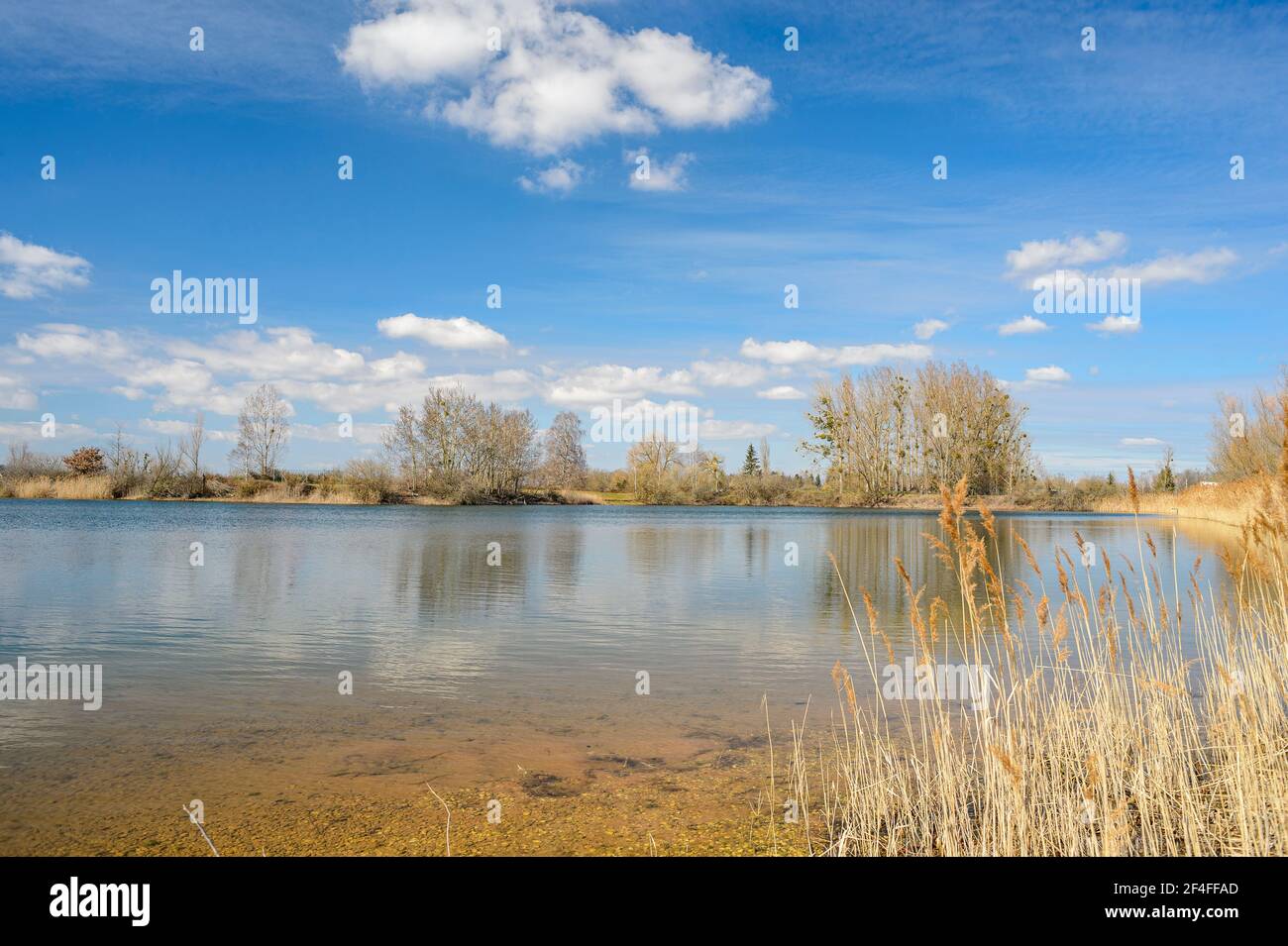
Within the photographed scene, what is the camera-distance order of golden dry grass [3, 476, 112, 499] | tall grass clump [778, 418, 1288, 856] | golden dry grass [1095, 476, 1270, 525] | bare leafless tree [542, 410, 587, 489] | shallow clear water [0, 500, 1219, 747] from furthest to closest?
bare leafless tree [542, 410, 587, 489]
golden dry grass [3, 476, 112, 499]
golden dry grass [1095, 476, 1270, 525]
shallow clear water [0, 500, 1219, 747]
tall grass clump [778, 418, 1288, 856]

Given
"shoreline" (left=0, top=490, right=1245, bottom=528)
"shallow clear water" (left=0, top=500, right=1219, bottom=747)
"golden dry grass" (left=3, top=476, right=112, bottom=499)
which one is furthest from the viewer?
"shoreline" (left=0, top=490, right=1245, bottom=528)

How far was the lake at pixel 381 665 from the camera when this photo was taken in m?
5.80

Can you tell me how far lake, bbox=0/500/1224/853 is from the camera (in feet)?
19.0

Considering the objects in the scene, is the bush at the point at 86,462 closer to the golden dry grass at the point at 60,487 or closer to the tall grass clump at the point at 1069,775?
the golden dry grass at the point at 60,487

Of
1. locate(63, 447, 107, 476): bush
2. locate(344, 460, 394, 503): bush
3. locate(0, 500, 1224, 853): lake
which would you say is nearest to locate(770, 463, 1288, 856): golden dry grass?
locate(0, 500, 1224, 853): lake

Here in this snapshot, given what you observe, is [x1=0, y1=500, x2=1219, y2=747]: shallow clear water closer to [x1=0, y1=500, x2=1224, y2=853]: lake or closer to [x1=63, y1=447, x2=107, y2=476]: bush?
[x1=0, y1=500, x2=1224, y2=853]: lake

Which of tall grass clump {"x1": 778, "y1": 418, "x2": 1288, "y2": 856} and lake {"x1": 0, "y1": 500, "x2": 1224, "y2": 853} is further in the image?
lake {"x1": 0, "y1": 500, "x2": 1224, "y2": 853}

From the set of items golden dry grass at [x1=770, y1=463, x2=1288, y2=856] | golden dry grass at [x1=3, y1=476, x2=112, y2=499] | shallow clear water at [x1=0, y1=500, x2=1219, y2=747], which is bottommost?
shallow clear water at [x1=0, y1=500, x2=1219, y2=747]

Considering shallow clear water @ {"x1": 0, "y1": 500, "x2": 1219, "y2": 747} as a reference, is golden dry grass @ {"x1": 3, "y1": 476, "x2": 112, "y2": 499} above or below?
above

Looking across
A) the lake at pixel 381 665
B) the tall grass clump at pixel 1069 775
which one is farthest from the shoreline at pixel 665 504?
the tall grass clump at pixel 1069 775

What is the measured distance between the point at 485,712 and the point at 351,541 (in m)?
21.1

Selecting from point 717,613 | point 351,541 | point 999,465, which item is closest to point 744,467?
point 999,465

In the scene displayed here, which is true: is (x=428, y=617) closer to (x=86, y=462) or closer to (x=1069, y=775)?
(x=1069, y=775)

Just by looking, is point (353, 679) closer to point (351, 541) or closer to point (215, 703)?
point (215, 703)
